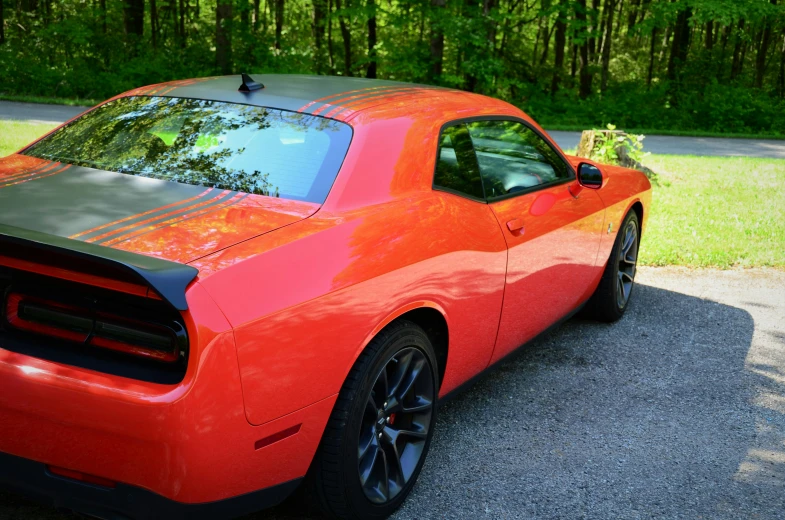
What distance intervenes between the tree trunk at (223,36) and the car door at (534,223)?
18334 millimetres

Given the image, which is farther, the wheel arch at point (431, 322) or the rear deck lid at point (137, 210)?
the wheel arch at point (431, 322)

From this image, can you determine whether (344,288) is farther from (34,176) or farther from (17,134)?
(17,134)

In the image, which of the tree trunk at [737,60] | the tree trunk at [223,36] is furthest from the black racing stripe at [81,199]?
the tree trunk at [737,60]

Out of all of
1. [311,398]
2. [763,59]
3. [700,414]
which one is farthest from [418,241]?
[763,59]

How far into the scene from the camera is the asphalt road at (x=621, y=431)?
3.26 meters

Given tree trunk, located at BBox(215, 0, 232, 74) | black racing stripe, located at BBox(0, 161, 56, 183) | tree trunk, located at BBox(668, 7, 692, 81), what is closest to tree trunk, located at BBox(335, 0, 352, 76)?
tree trunk, located at BBox(215, 0, 232, 74)

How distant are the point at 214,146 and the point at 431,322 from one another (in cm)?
116

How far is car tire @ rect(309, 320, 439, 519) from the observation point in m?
2.68

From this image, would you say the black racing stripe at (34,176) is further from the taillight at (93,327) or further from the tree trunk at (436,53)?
the tree trunk at (436,53)

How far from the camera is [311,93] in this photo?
11.8 feet

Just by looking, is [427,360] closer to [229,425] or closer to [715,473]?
[229,425]

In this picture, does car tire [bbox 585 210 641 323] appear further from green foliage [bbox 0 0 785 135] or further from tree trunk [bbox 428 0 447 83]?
tree trunk [bbox 428 0 447 83]

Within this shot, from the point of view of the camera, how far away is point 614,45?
36.0 metres

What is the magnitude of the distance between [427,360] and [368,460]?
48 centimetres
